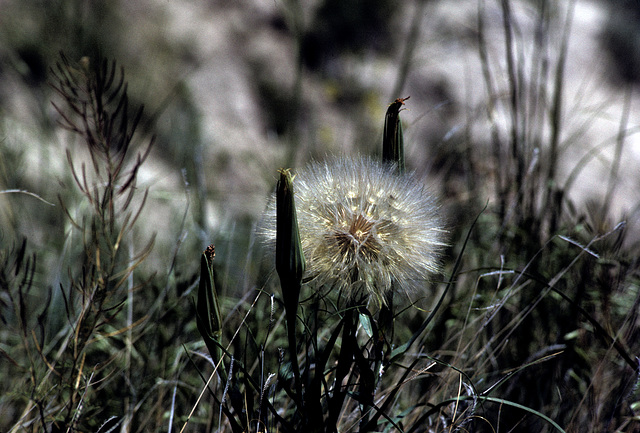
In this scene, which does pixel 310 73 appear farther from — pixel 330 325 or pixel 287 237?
pixel 287 237

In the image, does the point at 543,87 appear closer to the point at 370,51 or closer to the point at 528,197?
the point at 528,197

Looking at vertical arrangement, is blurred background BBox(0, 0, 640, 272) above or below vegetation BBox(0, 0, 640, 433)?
above

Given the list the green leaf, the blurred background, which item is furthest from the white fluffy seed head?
the blurred background

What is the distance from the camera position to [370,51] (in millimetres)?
4059

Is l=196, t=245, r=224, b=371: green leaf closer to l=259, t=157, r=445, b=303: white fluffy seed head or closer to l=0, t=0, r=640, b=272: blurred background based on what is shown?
l=259, t=157, r=445, b=303: white fluffy seed head

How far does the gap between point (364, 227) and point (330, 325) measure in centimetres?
42

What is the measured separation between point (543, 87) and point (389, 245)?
126cm

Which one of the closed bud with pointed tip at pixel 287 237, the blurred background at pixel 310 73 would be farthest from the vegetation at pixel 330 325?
the blurred background at pixel 310 73

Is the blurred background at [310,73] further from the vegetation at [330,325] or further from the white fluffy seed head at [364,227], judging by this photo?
the white fluffy seed head at [364,227]

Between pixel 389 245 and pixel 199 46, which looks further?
pixel 199 46

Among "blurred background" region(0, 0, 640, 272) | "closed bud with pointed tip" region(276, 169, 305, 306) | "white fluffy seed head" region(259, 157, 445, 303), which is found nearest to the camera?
"closed bud with pointed tip" region(276, 169, 305, 306)

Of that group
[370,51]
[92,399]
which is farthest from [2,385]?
[370,51]

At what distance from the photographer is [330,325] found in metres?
1.02

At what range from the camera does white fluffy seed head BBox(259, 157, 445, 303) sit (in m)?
0.64
